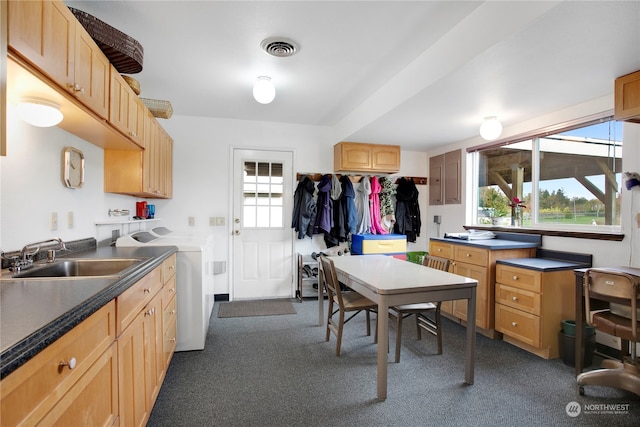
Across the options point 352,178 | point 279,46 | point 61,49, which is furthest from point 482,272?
point 61,49

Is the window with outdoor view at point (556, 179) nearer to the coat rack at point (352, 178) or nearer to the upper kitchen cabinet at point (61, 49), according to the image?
the coat rack at point (352, 178)

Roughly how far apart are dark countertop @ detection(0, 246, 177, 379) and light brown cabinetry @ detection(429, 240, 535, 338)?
284 cm

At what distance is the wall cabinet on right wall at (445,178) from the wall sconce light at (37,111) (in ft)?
13.5

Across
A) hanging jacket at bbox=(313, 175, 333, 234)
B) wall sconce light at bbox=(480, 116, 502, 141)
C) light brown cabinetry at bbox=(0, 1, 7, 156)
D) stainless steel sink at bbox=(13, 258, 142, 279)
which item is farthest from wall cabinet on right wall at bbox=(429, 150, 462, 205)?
light brown cabinetry at bbox=(0, 1, 7, 156)

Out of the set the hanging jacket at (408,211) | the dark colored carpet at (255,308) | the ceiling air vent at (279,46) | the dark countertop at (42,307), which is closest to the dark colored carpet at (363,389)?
the dark colored carpet at (255,308)

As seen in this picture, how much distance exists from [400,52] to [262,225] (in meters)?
2.75

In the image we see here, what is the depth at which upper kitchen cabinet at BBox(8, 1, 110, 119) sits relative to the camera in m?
1.12

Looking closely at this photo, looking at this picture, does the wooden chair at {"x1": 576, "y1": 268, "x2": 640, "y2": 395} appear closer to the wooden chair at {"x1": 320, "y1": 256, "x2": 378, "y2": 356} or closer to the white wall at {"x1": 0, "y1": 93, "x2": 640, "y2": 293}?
the white wall at {"x1": 0, "y1": 93, "x2": 640, "y2": 293}

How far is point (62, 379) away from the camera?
86 centimetres

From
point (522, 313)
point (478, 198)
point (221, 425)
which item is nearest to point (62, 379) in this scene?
point (221, 425)

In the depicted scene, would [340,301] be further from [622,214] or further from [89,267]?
[622,214]

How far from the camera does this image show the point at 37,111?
1502 mm

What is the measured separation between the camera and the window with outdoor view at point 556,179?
264 cm

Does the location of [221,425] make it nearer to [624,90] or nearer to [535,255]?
[535,255]
